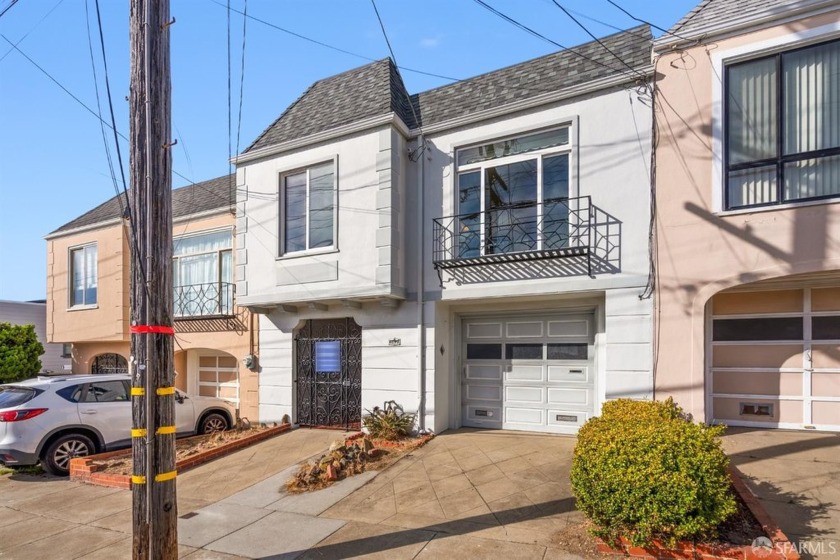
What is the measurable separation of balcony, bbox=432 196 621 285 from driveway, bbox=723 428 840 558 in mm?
3034

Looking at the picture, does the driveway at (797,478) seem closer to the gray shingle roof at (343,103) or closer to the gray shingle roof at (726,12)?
the gray shingle roof at (726,12)

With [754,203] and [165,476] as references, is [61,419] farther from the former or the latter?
[754,203]

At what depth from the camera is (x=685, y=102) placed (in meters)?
6.96

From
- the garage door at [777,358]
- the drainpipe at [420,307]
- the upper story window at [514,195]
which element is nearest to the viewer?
the garage door at [777,358]

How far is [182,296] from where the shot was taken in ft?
40.5

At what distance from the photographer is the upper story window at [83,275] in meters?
14.1

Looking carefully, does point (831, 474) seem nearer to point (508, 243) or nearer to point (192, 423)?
point (508, 243)

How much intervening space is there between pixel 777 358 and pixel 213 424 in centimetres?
1047

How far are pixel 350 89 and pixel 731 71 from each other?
699 centimetres

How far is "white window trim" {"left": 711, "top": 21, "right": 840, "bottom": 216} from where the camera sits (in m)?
6.38

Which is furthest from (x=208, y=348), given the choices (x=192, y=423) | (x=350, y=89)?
(x=350, y=89)

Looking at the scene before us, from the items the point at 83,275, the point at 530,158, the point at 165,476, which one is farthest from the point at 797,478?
the point at 83,275

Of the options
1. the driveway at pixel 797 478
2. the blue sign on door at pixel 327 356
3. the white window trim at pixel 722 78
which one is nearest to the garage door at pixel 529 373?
the driveway at pixel 797 478

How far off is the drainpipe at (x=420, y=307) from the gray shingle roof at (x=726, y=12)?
4.29 metres
